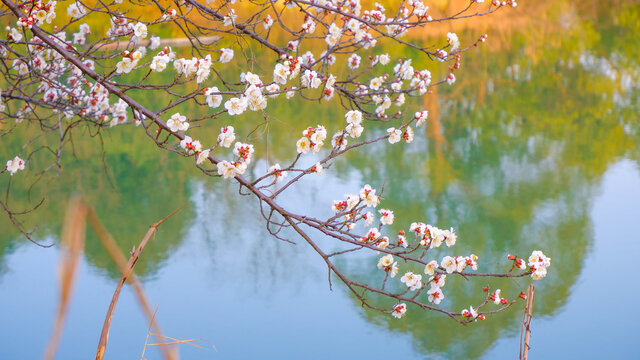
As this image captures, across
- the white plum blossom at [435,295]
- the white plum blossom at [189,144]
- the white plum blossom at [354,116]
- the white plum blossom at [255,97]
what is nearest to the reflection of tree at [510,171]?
the white plum blossom at [435,295]

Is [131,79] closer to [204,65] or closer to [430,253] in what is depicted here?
[430,253]

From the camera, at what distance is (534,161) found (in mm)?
6750

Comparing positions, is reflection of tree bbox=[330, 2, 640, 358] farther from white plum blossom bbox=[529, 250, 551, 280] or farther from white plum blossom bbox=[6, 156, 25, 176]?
white plum blossom bbox=[6, 156, 25, 176]

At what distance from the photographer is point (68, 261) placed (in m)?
0.33

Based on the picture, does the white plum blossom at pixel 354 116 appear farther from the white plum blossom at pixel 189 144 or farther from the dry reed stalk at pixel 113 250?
the dry reed stalk at pixel 113 250

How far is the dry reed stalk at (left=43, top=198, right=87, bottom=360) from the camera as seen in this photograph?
0.32 meters

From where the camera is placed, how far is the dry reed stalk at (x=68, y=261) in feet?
1.06

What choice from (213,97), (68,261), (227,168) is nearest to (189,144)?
(227,168)

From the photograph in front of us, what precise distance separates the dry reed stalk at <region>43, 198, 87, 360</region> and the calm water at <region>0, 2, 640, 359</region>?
2228 millimetres

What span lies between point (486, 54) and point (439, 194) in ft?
17.9

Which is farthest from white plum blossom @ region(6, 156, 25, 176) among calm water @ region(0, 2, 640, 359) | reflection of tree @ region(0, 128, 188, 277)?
reflection of tree @ region(0, 128, 188, 277)

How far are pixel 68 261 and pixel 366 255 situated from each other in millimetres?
4575

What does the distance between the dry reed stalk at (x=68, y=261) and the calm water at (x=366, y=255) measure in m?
2.23

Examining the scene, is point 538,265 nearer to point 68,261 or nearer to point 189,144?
point 189,144
